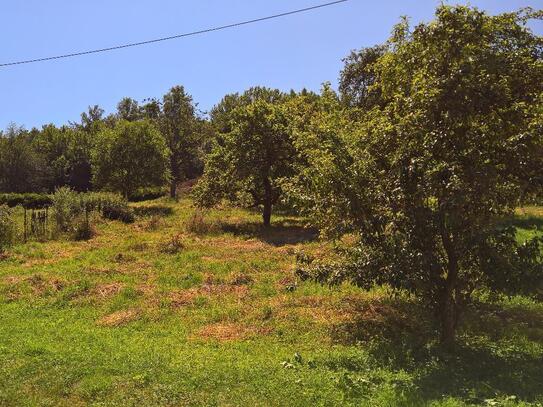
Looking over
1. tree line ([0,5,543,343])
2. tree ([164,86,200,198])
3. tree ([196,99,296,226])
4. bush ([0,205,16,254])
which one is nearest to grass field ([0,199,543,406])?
tree line ([0,5,543,343])

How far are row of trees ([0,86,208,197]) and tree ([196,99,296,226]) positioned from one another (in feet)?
51.3

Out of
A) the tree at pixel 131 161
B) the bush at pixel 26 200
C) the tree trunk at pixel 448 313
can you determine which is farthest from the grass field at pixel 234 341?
the bush at pixel 26 200

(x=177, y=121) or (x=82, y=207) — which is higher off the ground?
(x=177, y=121)

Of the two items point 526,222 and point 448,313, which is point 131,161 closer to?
point 526,222

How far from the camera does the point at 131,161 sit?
38.6 meters

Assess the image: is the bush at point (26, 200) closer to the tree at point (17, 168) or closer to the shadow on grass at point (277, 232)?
the tree at point (17, 168)

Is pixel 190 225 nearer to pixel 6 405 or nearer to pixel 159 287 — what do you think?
pixel 159 287

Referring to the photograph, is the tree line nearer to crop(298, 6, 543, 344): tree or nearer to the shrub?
crop(298, 6, 543, 344): tree

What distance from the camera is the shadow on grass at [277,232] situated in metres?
20.1

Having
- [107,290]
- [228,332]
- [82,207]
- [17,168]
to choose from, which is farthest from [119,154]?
[228,332]

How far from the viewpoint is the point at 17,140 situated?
188 feet

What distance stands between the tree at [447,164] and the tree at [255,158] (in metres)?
14.0

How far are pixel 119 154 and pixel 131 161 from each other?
1.09 meters

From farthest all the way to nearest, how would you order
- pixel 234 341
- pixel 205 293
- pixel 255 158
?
pixel 255 158
pixel 205 293
pixel 234 341
